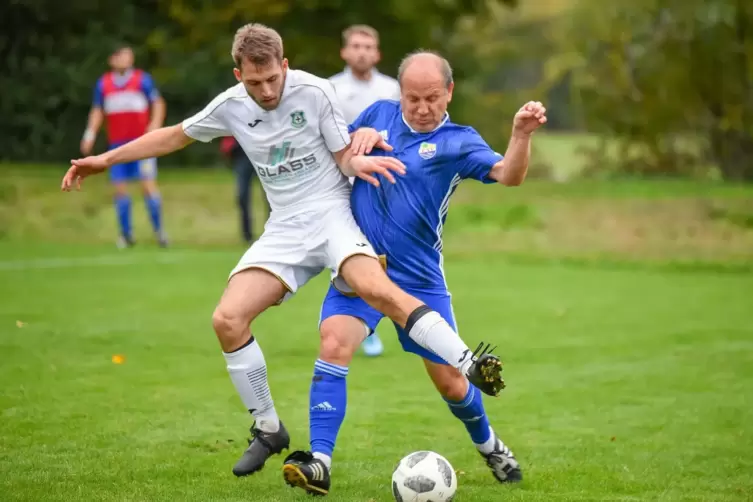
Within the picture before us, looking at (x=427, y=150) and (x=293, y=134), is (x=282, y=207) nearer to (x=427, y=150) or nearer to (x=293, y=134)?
(x=293, y=134)

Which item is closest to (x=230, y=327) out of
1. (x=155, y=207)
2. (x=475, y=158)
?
(x=475, y=158)

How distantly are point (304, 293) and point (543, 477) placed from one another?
7.43m

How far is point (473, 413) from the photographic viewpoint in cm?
571

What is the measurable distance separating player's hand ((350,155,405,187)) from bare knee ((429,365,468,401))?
3.11ft

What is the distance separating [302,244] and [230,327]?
0.56 metres

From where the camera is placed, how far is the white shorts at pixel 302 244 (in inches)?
221

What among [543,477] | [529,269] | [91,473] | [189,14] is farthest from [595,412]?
[189,14]

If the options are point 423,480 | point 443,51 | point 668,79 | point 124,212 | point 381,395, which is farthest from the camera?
point 443,51

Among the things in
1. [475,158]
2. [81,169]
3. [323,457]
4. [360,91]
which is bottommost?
[323,457]

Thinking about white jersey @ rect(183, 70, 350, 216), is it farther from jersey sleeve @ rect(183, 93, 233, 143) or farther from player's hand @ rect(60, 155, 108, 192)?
player's hand @ rect(60, 155, 108, 192)

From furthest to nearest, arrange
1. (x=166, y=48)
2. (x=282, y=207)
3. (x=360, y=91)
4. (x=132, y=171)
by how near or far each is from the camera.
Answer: (x=166, y=48) < (x=132, y=171) < (x=360, y=91) < (x=282, y=207)

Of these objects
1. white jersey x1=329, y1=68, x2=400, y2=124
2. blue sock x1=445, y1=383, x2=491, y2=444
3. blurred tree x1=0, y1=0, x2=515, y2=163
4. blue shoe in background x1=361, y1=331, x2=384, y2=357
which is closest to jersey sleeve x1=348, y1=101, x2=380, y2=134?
blue sock x1=445, y1=383, x2=491, y2=444

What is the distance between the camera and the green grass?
5.66 metres

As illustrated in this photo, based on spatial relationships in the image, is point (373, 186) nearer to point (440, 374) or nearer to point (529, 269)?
point (440, 374)
